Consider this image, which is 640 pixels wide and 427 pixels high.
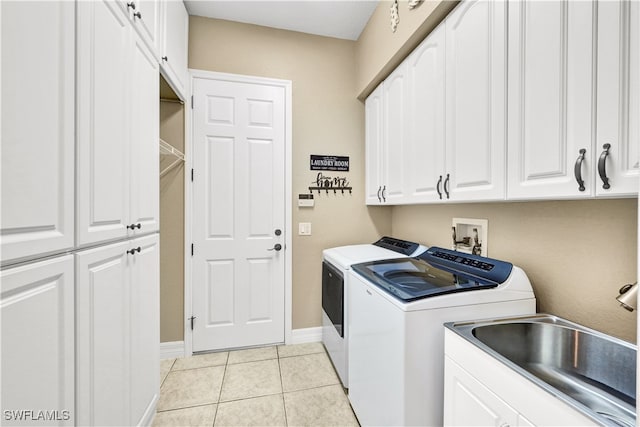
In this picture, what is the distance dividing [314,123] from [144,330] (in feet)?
6.81

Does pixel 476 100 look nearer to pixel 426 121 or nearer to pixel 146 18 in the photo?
pixel 426 121

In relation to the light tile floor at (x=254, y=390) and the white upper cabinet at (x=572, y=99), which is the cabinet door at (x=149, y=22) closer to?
the white upper cabinet at (x=572, y=99)

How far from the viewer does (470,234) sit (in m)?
1.73

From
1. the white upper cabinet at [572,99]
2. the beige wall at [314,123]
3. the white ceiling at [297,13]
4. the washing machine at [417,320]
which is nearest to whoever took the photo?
the white upper cabinet at [572,99]

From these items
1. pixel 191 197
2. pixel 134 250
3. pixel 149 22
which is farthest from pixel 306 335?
pixel 149 22

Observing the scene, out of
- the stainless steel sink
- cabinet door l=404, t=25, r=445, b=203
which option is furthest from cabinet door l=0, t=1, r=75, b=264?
cabinet door l=404, t=25, r=445, b=203

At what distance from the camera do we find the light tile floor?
1.65 meters

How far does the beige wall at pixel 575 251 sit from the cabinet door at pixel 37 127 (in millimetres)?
1849

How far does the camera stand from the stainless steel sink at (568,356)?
2.84ft

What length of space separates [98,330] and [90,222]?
1.33ft

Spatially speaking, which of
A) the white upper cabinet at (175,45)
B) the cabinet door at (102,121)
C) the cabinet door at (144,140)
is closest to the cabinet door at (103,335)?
the cabinet door at (102,121)

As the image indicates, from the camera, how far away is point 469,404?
94cm

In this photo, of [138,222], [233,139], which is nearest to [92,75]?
[138,222]

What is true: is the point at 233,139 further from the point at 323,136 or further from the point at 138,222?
the point at 138,222
